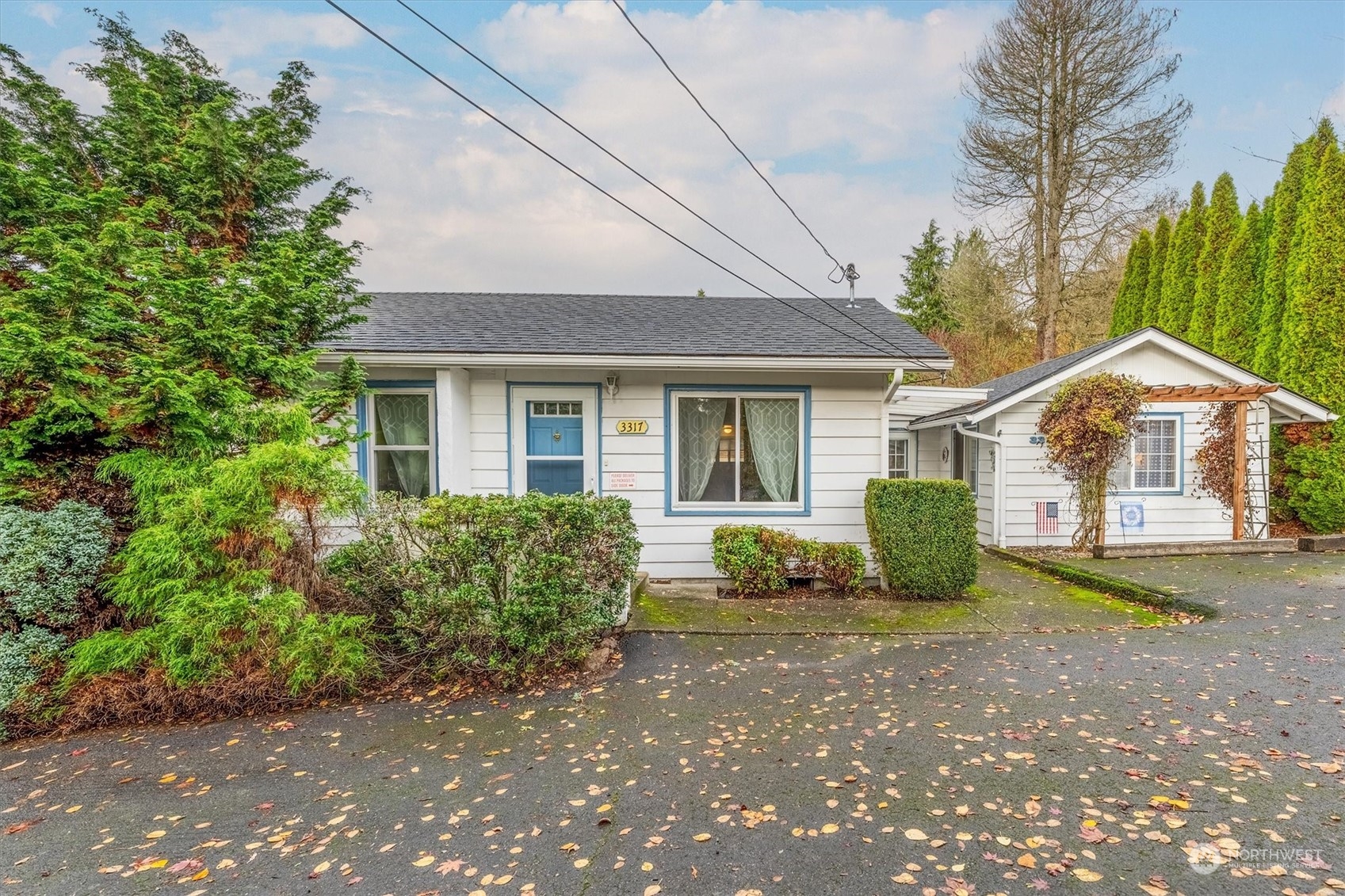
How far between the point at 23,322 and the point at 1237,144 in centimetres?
1621

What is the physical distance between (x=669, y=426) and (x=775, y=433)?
1337mm

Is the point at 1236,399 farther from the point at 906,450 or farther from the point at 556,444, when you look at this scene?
the point at 556,444

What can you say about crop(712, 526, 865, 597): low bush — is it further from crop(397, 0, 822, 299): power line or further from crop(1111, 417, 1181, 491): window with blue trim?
crop(1111, 417, 1181, 491): window with blue trim

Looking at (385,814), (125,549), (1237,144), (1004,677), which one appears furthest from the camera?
(1237,144)

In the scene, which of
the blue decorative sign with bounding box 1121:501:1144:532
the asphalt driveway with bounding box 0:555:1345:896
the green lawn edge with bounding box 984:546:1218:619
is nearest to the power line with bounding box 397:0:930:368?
the green lawn edge with bounding box 984:546:1218:619

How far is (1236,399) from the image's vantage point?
9.27 m

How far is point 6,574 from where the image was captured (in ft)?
12.7

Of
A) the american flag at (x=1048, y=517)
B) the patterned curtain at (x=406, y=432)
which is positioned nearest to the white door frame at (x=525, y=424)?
the patterned curtain at (x=406, y=432)

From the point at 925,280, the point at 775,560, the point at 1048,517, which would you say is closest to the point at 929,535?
the point at 775,560

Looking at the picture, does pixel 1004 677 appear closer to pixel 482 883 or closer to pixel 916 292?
pixel 482 883

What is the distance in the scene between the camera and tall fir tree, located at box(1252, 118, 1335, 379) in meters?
11.0

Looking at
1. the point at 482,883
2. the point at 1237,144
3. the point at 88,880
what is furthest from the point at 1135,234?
the point at 88,880

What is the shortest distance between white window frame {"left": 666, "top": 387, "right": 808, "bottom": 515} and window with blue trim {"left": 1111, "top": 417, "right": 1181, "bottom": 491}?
21.2 ft

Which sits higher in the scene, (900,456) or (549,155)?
(549,155)
